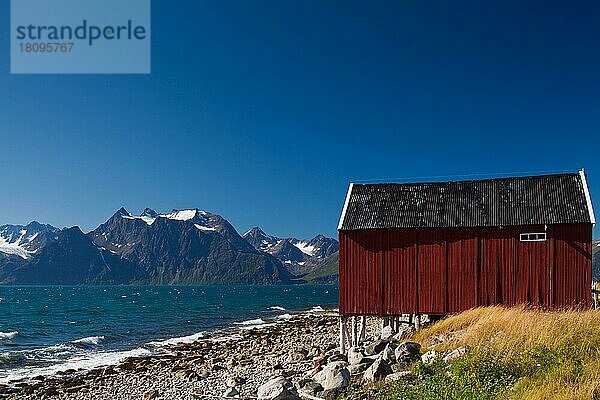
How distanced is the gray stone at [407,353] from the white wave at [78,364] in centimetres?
2085

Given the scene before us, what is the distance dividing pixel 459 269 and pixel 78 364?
22.0 meters

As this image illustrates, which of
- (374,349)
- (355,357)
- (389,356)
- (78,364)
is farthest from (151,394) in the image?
(78,364)

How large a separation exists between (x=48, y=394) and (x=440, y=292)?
Answer: 680 inches

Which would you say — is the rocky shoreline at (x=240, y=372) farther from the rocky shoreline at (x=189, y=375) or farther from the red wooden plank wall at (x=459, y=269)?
the red wooden plank wall at (x=459, y=269)

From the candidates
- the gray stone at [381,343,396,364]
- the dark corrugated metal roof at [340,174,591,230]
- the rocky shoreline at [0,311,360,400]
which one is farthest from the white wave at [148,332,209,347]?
the gray stone at [381,343,396,364]

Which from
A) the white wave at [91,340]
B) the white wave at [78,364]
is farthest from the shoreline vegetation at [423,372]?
the white wave at [91,340]

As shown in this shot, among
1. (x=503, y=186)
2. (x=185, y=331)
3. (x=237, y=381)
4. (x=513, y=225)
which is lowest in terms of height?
(x=185, y=331)

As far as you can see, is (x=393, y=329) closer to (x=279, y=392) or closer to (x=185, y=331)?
(x=279, y=392)

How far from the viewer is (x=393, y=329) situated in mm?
27969

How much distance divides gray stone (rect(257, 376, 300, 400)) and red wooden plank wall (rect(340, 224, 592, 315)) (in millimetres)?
8537

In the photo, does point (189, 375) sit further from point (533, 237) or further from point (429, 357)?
point (533, 237)

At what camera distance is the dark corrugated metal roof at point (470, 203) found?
76.5 feet

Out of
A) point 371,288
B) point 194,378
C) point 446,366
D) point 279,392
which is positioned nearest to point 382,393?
point 446,366

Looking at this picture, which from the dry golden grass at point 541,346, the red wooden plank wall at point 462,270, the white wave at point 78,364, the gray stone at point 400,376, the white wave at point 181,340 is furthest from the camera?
the white wave at point 181,340
